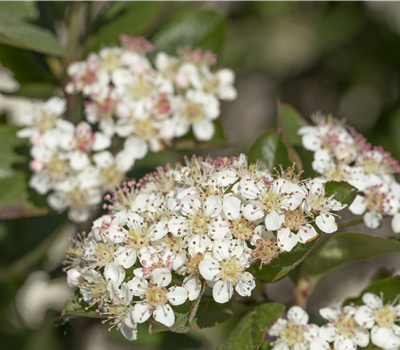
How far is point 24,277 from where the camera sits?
2219 millimetres

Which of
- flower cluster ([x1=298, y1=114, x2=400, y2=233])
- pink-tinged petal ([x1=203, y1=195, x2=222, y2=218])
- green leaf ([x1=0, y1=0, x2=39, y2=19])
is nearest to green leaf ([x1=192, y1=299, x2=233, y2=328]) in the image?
pink-tinged petal ([x1=203, y1=195, x2=222, y2=218])

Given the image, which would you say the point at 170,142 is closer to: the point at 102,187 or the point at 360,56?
the point at 102,187

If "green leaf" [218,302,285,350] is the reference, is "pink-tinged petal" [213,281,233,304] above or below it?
above

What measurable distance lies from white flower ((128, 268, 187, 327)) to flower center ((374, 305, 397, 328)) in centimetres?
58

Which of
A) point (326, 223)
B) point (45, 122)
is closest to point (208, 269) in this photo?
point (326, 223)

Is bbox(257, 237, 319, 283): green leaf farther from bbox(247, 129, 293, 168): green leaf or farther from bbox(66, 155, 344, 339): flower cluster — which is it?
bbox(247, 129, 293, 168): green leaf

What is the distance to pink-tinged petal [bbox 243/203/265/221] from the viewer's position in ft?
3.62

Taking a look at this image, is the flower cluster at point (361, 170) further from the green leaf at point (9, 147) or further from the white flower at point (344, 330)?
the green leaf at point (9, 147)

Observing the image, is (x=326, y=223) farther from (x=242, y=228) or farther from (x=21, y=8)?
(x=21, y=8)

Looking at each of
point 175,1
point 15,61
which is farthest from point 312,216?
point 175,1

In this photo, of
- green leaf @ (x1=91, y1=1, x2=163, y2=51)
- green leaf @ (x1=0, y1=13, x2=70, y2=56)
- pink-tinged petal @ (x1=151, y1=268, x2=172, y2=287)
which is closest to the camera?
pink-tinged petal @ (x1=151, y1=268, x2=172, y2=287)

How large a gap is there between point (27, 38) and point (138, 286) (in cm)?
96

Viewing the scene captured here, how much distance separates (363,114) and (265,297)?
2518 millimetres

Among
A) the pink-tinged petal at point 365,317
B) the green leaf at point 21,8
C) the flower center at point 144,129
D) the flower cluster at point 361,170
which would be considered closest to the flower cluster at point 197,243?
the flower cluster at point 361,170
